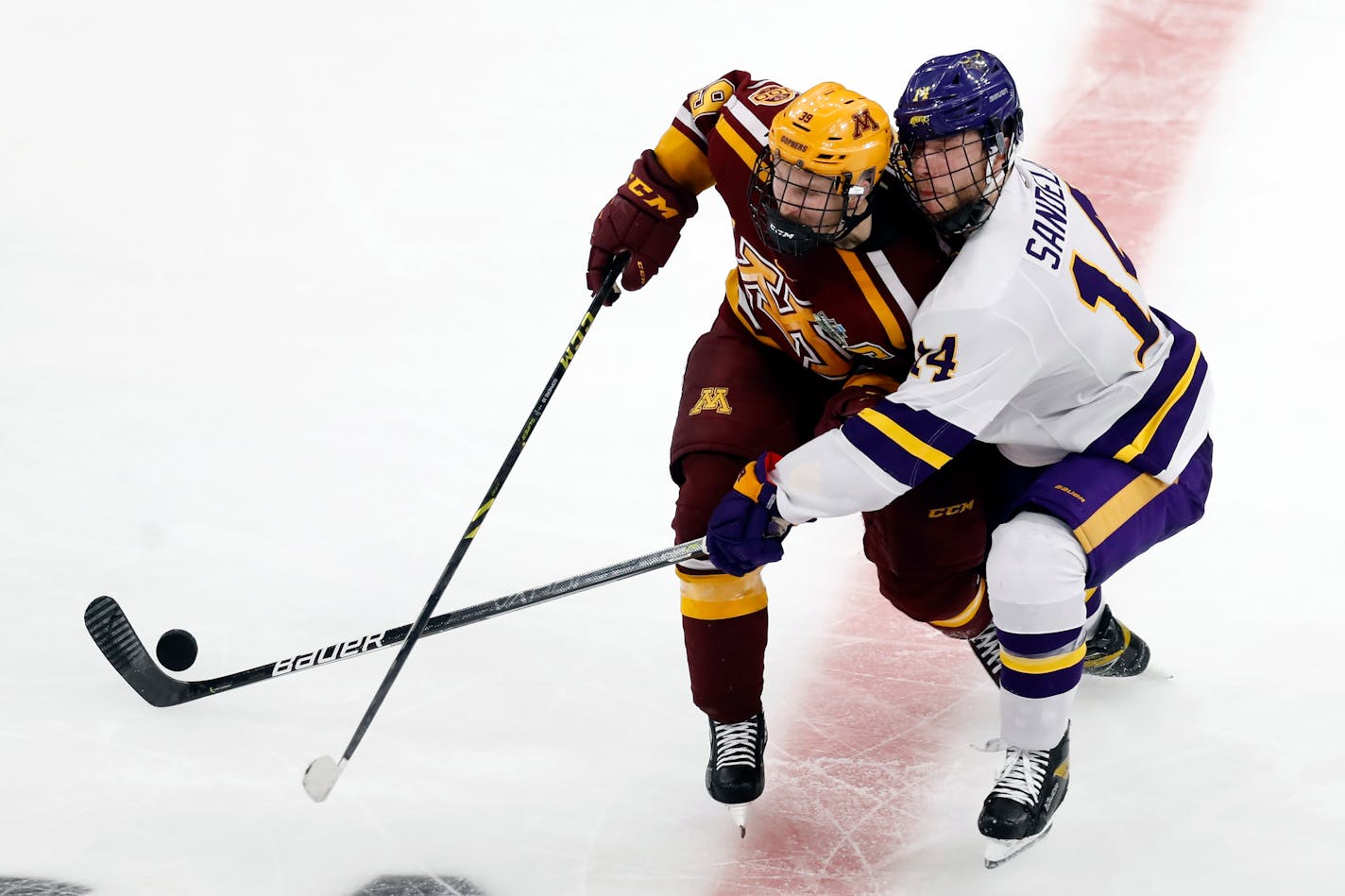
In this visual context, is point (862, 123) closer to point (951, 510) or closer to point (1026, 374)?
point (1026, 374)

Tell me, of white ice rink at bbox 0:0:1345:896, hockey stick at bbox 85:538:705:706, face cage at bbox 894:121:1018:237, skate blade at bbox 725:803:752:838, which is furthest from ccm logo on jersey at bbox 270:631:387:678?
face cage at bbox 894:121:1018:237

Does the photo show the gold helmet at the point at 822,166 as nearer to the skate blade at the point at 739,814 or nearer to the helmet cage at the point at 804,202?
the helmet cage at the point at 804,202

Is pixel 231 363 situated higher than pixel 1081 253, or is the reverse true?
pixel 1081 253

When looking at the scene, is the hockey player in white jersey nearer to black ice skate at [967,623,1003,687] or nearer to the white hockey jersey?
the white hockey jersey

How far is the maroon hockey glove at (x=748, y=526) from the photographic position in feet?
8.12

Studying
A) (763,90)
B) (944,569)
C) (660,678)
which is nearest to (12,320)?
(660,678)

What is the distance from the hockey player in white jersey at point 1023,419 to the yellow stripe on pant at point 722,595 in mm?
195

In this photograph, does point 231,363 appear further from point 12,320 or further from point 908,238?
point 908,238

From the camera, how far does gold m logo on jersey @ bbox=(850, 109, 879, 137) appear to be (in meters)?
2.34

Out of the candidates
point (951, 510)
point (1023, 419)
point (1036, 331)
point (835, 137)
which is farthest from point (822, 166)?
point (951, 510)

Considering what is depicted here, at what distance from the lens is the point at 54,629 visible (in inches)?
130

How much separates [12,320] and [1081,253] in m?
3.24

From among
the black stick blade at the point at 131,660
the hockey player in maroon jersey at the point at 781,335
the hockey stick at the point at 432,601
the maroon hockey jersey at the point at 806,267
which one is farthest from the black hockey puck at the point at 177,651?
the maroon hockey jersey at the point at 806,267

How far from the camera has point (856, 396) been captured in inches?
102
